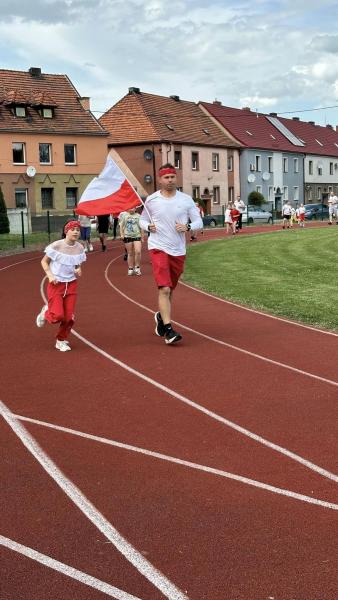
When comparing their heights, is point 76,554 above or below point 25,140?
below

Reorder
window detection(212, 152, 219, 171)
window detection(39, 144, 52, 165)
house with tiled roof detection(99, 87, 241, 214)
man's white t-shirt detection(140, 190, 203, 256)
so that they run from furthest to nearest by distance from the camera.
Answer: window detection(212, 152, 219, 171), house with tiled roof detection(99, 87, 241, 214), window detection(39, 144, 52, 165), man's white t-shirt detection(140, 190, 203, 256)

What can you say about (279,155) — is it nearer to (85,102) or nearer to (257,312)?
(85,102)

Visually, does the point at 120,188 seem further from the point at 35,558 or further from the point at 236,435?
the point at 35,558

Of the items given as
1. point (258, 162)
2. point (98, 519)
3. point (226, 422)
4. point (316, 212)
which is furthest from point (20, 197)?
point (98, 519)

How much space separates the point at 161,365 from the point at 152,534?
167 inches

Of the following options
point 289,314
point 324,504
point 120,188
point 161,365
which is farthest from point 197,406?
point 289,314

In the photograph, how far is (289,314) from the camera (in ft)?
40.2

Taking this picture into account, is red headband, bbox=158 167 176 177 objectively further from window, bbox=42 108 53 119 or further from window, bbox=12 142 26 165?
window, bbox=42 108 53 119

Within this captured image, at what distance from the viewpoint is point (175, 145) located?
61312mm

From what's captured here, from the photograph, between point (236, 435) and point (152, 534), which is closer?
point (152, 534)

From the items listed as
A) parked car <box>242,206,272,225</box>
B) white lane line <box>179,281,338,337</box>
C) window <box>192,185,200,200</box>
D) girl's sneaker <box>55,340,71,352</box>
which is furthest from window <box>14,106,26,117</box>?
girl's sneaker <box>55,340,71,352</box>

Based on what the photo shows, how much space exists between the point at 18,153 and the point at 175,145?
14.0 m

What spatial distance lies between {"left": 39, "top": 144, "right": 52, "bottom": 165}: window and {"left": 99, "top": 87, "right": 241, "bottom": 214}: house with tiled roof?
7451mm

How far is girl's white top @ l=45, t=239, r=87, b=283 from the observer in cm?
927
